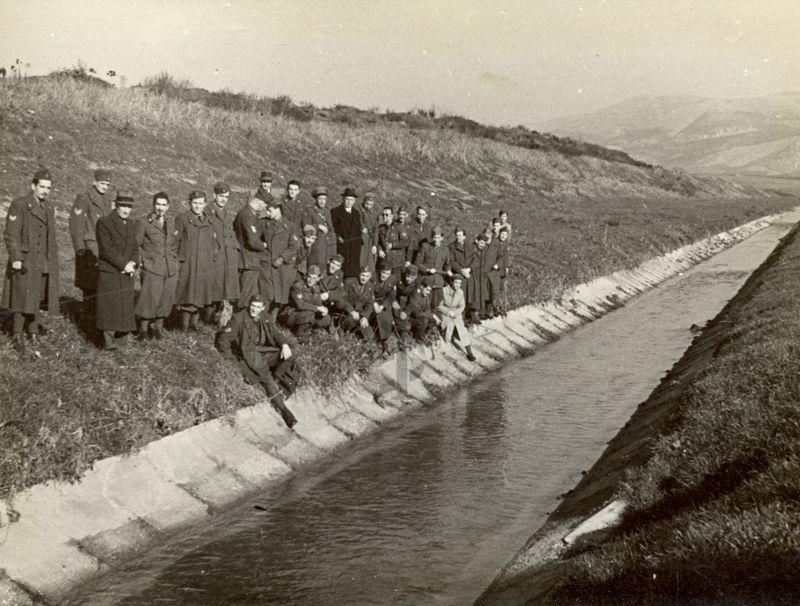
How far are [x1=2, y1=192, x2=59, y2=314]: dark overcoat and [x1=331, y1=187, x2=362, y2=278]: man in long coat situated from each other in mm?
5735

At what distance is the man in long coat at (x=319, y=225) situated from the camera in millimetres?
13625

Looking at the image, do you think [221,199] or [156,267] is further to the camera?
[221,199]

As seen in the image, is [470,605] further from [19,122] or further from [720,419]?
[19,122]

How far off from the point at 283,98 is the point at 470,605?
40.3m

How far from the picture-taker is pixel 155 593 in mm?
7391

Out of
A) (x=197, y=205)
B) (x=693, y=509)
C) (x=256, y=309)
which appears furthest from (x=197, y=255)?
(x=693, y=509)

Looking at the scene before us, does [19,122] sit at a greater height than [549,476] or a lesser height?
greater

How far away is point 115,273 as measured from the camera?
33.7 ft

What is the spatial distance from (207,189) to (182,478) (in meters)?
15.0

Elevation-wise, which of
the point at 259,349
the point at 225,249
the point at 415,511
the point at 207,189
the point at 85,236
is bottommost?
the point at 415,511

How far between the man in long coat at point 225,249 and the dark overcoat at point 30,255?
234cm

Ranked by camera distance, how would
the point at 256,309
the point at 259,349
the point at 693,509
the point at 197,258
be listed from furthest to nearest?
the point at 197,258 → the point at 259,349 → the point at 256,309 → the point at 693,509

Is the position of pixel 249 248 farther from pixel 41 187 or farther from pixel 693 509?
pixel 693 509

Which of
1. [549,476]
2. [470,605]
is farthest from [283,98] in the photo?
[470,605]
